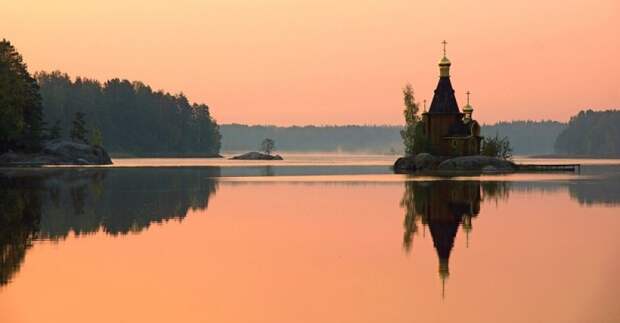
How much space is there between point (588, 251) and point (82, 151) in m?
126

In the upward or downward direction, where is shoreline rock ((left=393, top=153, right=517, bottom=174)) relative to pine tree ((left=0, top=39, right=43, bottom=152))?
downward

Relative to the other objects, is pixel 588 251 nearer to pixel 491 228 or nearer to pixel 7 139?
pixel 491 228

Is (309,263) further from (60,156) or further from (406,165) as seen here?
(60,156)

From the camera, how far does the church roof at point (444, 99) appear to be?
120 m

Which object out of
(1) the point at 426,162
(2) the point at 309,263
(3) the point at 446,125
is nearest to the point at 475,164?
(1) the point at 426,162

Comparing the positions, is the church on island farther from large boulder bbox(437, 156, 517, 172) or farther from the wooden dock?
the wooden dock

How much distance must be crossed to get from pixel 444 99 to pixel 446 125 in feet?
10.9

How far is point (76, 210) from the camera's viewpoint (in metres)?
43.2

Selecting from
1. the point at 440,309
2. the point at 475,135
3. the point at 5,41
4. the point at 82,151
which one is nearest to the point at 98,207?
the point at 440,309

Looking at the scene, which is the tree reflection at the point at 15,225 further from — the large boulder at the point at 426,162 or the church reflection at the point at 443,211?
the large boulder at the point at 426,162

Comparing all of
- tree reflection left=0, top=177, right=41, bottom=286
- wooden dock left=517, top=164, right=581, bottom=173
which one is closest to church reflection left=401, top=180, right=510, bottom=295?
tree reflection left=0, top=177, right=41, bottom=286

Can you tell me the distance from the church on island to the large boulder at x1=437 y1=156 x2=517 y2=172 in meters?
4.03

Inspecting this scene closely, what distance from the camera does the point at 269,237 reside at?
31484 mm

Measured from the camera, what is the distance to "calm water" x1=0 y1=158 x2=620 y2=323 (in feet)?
58.6
